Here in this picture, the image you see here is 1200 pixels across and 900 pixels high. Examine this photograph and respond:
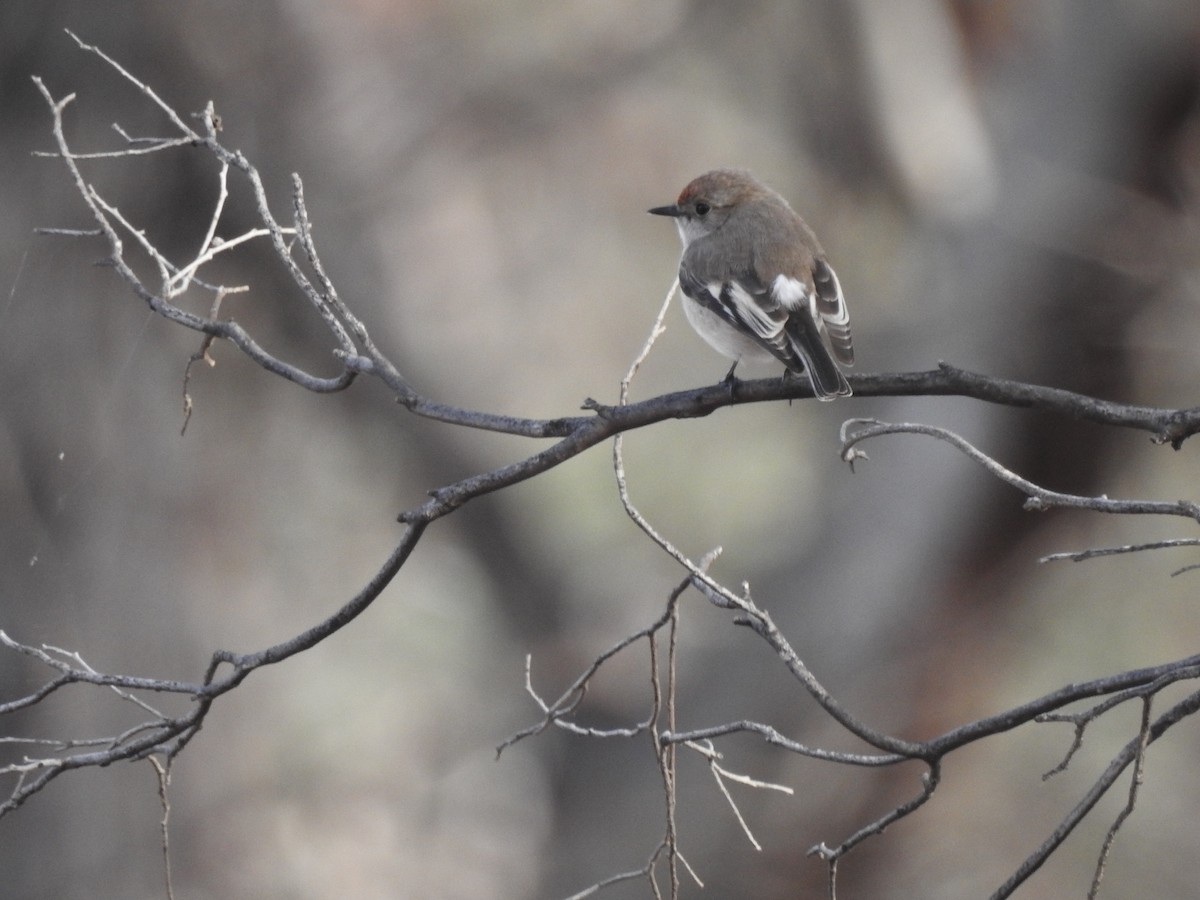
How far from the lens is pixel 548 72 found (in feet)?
25.8

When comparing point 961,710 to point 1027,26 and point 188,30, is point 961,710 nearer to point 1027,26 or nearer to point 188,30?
point 1027,26

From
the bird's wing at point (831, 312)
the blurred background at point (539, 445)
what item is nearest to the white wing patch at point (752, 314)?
the bird's wing at point (831, 312)

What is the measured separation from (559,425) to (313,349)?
16.5 feet

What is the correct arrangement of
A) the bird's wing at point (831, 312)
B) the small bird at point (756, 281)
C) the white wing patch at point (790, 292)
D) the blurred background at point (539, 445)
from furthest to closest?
the blurred background at point (539, 445)
the white wing patch at point (790, 292)
the bird's wing at point (831, 312)
the small bird at point (756, 281)

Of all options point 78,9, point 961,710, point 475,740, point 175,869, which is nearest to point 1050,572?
point 961,710

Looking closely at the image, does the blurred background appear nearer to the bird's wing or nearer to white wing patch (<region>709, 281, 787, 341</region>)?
the bird's wing

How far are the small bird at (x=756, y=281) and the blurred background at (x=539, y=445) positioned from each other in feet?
9.34

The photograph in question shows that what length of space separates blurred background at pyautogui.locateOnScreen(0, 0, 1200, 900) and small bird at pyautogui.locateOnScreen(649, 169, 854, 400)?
2.85 m

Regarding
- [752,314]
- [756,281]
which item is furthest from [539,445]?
[752,314]

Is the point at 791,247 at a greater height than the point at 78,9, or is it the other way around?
the point at 78,9

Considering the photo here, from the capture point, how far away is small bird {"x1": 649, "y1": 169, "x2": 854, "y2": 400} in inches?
130

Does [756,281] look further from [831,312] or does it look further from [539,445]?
[539,445]

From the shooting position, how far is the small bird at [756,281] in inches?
130

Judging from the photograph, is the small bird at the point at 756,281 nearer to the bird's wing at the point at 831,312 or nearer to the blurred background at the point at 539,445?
the bird's wing at the point at 831,312
